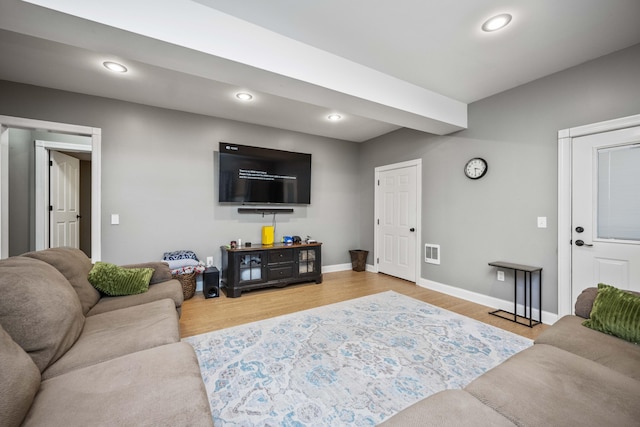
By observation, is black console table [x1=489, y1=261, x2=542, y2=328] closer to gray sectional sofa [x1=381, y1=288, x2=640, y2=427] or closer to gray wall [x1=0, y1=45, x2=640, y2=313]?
gray wall [x1=0, y1=45, x2=640, y2=313]

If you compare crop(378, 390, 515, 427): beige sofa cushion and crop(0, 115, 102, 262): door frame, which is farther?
crop(0, 115, 102, 262): door frame

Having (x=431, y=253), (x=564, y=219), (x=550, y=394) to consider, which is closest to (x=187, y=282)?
(x=431, y=253)

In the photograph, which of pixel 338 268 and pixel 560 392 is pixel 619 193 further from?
pixel 338 268

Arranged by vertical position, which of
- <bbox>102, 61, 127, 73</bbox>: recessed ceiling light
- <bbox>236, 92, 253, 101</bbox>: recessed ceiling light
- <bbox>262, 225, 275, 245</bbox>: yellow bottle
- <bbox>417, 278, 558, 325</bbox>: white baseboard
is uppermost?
<bbox>102, 61, 127, 73</bbox>: recessed ceiling light

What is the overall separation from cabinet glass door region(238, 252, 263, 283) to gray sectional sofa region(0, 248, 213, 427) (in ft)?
6.31

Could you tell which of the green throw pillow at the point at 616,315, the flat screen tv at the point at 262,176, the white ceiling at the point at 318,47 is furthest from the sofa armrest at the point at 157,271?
the green throw pillow at the point at 616,315

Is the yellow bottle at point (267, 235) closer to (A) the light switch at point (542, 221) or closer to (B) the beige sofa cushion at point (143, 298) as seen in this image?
(B) the beige sofa cushion at point (143, 298)

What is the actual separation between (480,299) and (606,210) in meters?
1.57

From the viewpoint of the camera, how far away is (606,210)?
2.48m

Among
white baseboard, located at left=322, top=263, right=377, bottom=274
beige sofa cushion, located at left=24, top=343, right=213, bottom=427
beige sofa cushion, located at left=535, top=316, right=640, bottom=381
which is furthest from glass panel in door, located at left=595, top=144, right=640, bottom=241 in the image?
beige sofa cushion, located at left=24, top=343, right=213, bottom=427

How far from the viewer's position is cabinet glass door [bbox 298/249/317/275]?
430 cm

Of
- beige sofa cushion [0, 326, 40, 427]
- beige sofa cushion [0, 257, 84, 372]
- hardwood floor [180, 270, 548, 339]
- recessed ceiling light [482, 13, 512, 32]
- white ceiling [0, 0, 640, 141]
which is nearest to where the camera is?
beige sofa cushion [0, 326, 40, 427]

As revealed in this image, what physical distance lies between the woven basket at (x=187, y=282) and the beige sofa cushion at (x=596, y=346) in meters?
3.53

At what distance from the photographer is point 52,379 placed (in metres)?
1.15
